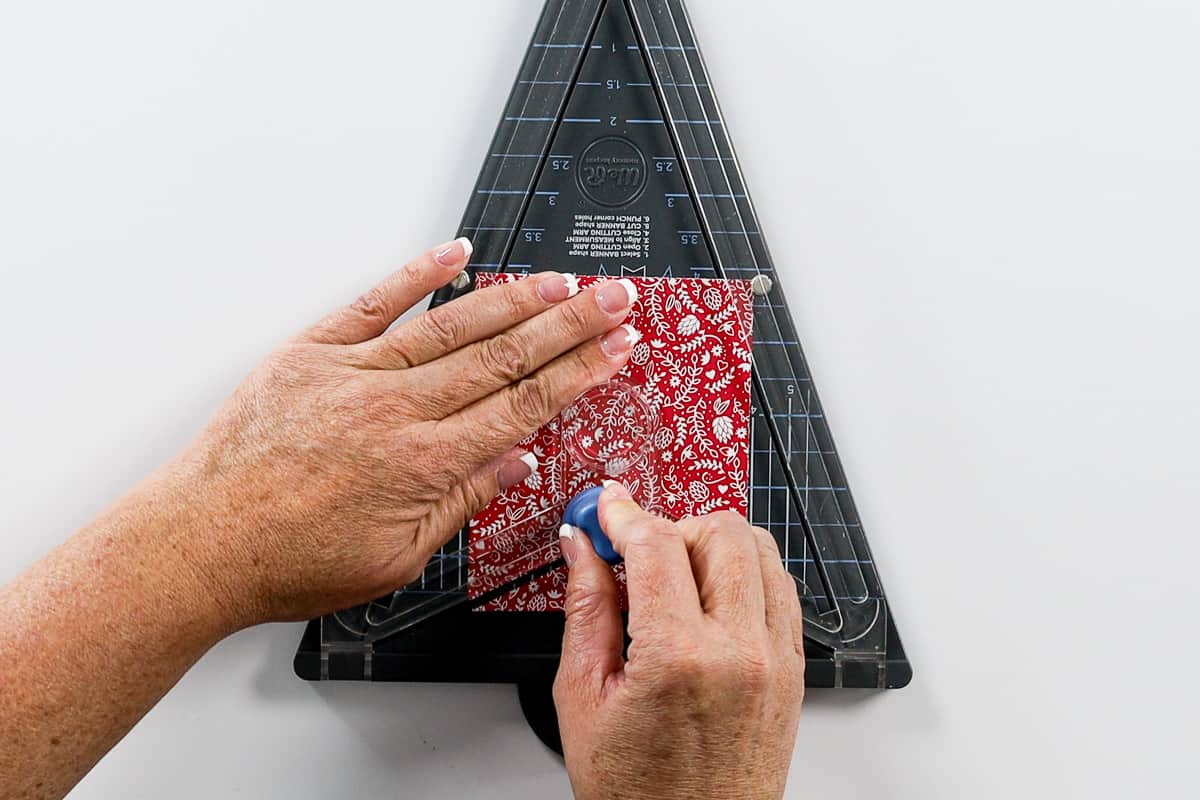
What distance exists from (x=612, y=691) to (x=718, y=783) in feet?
0.38

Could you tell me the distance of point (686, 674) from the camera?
A: 2.23ft

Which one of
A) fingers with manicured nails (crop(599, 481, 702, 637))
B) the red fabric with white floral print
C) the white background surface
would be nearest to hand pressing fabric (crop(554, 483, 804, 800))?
fingers with manicured nails (crop(599, 481, 702, 637))

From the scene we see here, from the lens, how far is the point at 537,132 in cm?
93

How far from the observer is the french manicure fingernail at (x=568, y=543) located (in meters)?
0.84

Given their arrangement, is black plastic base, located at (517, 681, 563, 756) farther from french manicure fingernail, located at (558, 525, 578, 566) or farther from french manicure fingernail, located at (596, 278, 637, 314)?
french manicure fingernail, located at (596, 278, 637, 314)

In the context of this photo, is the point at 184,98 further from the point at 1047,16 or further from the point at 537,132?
the point at 1047,16

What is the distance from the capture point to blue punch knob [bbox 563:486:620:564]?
0.83 metres

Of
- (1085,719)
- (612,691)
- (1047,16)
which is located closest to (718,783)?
(612,691)

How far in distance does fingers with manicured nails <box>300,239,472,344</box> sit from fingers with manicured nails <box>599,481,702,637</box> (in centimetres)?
33

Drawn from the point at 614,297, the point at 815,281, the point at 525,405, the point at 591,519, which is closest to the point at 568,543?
the point at 591,519

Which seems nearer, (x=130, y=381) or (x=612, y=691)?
(x=612, y=691)

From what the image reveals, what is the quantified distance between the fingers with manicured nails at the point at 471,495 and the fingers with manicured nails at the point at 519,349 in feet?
0.27

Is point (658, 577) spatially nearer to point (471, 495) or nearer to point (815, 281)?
point (471, 495)

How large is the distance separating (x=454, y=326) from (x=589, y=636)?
0.32 metres
